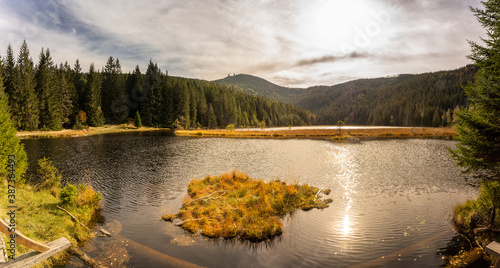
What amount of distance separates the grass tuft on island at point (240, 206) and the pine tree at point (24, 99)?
77873mm

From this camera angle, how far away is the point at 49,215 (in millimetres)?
13992

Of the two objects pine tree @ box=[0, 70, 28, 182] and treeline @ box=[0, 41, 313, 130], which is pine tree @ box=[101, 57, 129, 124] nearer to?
treeline @ box=[0, 41, 313, 130]

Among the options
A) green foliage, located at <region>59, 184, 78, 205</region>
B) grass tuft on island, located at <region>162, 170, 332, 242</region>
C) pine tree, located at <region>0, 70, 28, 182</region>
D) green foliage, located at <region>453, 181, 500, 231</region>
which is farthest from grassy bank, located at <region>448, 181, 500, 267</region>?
pine tree, located at <region>0, 70, 28, 182</region>

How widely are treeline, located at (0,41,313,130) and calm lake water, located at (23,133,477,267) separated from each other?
179 ft

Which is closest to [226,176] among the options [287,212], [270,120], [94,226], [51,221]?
[287,212]

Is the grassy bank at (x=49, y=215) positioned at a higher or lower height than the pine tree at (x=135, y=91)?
lower

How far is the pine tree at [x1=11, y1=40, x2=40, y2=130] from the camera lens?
68.4 meters

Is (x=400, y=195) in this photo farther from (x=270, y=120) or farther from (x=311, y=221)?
(x=270, y=120)

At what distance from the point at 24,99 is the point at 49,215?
81.1 m

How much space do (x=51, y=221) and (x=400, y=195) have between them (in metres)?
28.1

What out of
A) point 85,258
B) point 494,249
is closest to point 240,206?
point 85,258

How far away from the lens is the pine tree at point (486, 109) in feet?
40.8

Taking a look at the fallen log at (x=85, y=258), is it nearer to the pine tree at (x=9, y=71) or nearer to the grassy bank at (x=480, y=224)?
the grassy bank at (x=480, y=224)

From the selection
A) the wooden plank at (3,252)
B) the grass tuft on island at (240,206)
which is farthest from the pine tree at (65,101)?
the wooden plank at (3,252)
